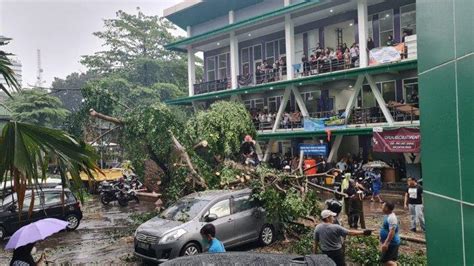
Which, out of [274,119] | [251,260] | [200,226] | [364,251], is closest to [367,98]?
[274,119]

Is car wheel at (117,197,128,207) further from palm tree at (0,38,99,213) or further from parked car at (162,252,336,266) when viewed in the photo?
parked car at (162,252,336,266)

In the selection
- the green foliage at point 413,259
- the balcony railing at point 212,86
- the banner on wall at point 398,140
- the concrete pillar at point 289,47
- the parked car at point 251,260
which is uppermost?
→ the concrete pillar at point 289,47

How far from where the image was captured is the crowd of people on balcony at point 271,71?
26.9 metres

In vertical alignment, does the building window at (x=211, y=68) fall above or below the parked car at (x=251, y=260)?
above

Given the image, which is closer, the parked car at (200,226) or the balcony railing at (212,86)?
the parked car at (200,226)

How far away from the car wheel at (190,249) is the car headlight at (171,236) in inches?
12.4

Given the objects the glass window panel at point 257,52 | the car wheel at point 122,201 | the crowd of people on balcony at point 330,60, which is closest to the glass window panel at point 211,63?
the glass window panel at point 257,52

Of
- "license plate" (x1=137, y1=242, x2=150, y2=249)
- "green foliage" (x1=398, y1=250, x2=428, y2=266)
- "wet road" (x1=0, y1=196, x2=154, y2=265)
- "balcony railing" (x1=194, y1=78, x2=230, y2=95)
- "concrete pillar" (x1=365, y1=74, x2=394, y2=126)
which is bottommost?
"wet road" (x1=0, y1=196, x2=154, y2=265)

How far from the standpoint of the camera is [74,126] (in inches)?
701

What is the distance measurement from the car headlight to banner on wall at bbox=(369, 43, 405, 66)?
15431 millimetres

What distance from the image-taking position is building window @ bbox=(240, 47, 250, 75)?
1219 inches

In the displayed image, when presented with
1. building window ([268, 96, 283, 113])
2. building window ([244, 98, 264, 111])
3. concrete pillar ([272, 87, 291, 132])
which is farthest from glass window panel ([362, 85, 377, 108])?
building window ([244, 98, 264, 111])

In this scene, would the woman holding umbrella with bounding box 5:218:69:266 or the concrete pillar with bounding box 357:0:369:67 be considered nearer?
the woman holding umbrella with bounding box 5:218:69:266

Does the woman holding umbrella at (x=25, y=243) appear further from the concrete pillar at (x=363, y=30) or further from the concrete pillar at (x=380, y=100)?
the concrete pillar at (x=363, y=30)
